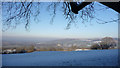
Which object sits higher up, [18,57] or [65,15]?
[65,15]

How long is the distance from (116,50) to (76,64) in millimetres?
3079

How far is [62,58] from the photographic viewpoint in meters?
5.11

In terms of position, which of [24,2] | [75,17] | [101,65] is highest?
[24,2]

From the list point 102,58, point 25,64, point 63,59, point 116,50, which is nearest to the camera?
point 25,64

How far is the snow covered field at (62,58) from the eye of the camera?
15.4 ft

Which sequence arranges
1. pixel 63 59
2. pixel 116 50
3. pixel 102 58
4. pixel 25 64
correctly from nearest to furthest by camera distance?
pixel 25 64
pixel 63 59
pixel 102 58
pixel 116 50

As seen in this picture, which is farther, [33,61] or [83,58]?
[83,58]

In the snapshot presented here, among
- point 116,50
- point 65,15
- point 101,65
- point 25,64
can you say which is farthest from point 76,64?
point 116,50

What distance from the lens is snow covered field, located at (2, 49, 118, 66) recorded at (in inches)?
185

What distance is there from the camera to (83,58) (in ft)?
17.3

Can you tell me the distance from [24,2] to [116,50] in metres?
5.37

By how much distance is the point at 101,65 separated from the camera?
15.3 ft

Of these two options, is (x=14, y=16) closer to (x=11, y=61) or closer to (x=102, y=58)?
(x=11, y=61)

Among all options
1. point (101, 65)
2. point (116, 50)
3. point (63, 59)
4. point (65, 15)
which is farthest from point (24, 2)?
point (116, 50)
